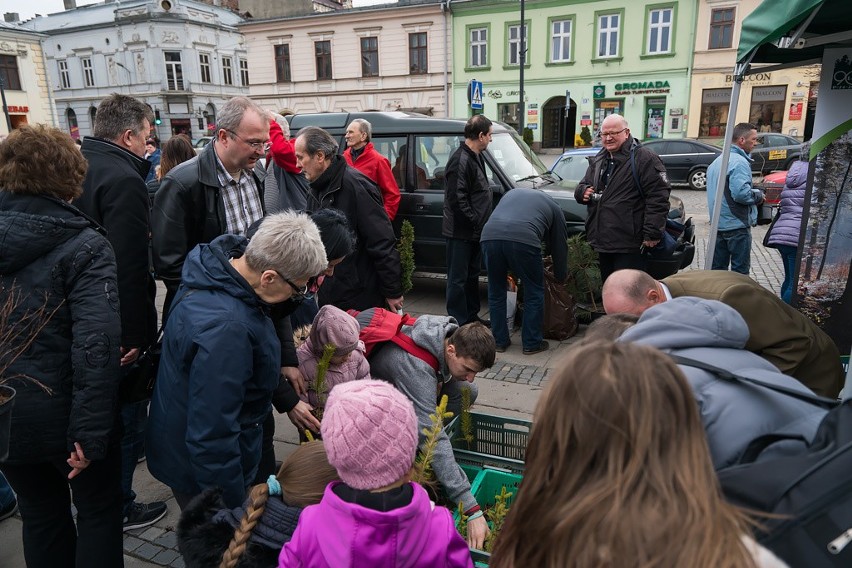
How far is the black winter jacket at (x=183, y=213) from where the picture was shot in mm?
3150

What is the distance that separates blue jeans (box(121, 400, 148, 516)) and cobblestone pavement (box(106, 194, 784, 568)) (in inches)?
8.1

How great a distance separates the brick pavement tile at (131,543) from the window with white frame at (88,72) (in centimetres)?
5154

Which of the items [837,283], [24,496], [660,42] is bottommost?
[24,496]

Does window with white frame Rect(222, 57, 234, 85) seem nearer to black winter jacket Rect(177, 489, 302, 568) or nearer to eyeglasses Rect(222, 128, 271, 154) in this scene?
eyeglasses Rect(222, 128, 271, 154)

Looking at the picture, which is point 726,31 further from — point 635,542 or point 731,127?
point 635,542

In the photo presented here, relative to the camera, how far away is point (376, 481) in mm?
1562

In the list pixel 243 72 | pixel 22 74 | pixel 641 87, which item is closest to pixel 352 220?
Result: pixel 641 87

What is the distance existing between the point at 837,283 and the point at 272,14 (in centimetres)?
4273

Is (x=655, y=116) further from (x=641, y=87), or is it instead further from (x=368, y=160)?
(x=368, y=160)

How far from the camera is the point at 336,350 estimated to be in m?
2.89

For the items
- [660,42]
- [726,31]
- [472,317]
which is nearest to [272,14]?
[660,42]

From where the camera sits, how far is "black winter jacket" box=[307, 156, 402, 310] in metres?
4.15

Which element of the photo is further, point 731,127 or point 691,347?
point 731,127

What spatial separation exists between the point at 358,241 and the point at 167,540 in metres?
2.21
